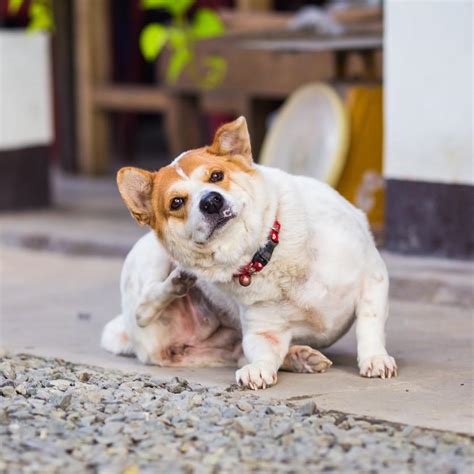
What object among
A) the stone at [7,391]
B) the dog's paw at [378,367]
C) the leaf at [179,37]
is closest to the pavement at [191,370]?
the dog's paw at [378,367]

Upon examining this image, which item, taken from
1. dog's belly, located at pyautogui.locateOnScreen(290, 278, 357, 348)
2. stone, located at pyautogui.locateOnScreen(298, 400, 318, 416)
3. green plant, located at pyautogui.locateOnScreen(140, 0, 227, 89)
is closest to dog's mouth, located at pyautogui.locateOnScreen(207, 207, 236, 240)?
dog's belly, located at pyautogui.locateOnScreen(290, 278, 357, 348)

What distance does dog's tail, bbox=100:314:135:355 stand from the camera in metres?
5.76

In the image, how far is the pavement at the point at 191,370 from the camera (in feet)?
15.6

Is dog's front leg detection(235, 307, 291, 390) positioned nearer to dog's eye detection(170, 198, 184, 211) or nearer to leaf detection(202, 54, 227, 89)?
dog's eye detection(170, 198, 184, 211)

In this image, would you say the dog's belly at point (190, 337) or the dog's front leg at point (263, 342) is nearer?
the dog's front leg at point (263, 342)

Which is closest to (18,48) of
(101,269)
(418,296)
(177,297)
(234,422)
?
(101,269)

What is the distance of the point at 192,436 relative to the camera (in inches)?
166

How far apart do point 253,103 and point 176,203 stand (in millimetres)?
5330

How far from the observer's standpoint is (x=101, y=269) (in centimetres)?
817

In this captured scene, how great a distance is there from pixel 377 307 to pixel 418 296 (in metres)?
1.85

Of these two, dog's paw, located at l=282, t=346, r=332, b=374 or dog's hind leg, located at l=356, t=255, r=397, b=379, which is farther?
dog's paw, located at l=282, t=346, r=332, b=374

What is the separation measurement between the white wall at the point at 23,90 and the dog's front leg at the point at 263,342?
5.25 meters

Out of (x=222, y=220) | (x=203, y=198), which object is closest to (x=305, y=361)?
(x=222, y=220)

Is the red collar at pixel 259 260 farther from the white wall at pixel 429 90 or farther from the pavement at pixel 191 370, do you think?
the white wall at pixel 429 90
